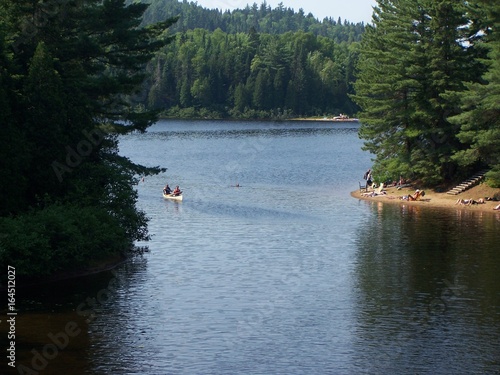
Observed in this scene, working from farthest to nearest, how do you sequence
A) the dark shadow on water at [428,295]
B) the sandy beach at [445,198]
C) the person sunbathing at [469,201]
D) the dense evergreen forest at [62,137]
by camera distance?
1. the person sunbathing at [469,201]
2. the sandy beach at [445,198]
3. the dense evergreen forest at [62,137]
4. the dark shadow on water at [428,295]

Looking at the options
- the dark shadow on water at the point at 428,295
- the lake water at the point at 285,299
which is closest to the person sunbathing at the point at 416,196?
the lake water at the point at 285,299

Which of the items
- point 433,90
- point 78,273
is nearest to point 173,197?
point 433,90

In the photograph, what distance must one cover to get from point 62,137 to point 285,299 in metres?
15.4

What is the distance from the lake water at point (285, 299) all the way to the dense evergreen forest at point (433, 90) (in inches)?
277

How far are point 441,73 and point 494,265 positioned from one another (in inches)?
1200

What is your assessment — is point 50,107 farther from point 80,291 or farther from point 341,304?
point 341,304

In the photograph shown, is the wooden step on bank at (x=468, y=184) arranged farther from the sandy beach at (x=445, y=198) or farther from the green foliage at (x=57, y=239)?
the green foliage at (x=57, y=239)

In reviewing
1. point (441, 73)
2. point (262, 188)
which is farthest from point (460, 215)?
point (262, 188)

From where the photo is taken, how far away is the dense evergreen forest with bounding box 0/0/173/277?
42281mm

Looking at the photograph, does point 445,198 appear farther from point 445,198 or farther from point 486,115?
point 486,115

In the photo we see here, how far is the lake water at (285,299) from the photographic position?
104 ft

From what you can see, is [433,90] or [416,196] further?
[433,90]

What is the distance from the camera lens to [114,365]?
3073 cm

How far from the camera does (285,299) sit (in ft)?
133
